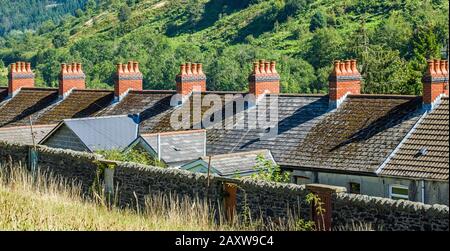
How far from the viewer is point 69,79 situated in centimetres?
4031

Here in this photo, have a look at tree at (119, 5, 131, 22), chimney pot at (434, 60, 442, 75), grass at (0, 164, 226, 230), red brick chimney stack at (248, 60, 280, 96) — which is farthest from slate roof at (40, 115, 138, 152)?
tree at (119, 5, 131, 22)

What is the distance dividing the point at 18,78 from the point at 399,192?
78.0ft

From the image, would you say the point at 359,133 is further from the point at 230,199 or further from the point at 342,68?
the point at 230,199

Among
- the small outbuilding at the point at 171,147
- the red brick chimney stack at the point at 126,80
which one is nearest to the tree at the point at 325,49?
the red brick chimney stack at the point at 126,80

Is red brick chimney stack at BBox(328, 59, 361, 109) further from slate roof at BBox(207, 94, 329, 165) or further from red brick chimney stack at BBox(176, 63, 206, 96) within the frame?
red brick chimney stack at BBox(176, 63, 206, 96)

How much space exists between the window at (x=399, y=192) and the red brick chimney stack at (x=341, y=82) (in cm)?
541

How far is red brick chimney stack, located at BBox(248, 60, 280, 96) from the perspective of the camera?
32562 mm

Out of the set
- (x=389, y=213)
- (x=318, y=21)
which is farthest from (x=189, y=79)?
(x=318, y=21)

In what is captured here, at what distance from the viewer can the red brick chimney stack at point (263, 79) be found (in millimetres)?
32562

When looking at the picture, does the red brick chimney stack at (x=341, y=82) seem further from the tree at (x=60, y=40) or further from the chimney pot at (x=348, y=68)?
the tree at (x=60, y=40)

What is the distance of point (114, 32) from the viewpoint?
147625 millimetres
